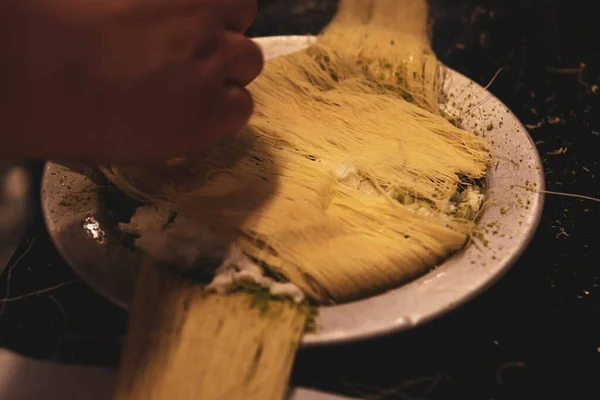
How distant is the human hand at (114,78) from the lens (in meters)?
0.55

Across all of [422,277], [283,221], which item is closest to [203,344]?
[283,221]

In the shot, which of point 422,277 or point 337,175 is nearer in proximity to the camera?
point 422,277

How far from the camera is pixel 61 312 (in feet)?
2.53

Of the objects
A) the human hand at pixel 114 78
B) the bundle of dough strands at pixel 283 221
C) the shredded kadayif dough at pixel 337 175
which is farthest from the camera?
the shredded kadayif dough at pixel 337 175

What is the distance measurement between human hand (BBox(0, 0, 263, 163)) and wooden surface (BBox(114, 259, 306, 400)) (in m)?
0.21

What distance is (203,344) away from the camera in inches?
26.1

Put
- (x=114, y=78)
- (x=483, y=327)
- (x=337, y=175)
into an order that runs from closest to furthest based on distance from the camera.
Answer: (x=114, y=78) → (x=483, y=327) → (x=337, y=175)

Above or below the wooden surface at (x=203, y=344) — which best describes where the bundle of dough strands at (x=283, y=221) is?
above

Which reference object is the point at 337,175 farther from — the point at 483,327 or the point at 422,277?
the point at 483,327

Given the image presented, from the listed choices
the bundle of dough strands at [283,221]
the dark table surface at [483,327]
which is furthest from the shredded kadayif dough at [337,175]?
the dark table surface at [483,327]

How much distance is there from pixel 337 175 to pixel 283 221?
7.0 inches

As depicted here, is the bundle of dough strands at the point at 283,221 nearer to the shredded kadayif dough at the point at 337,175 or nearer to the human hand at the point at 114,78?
the shredded kadayif dough at the point at 337,175

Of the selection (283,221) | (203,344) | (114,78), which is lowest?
(203,344)

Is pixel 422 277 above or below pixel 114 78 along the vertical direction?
below
